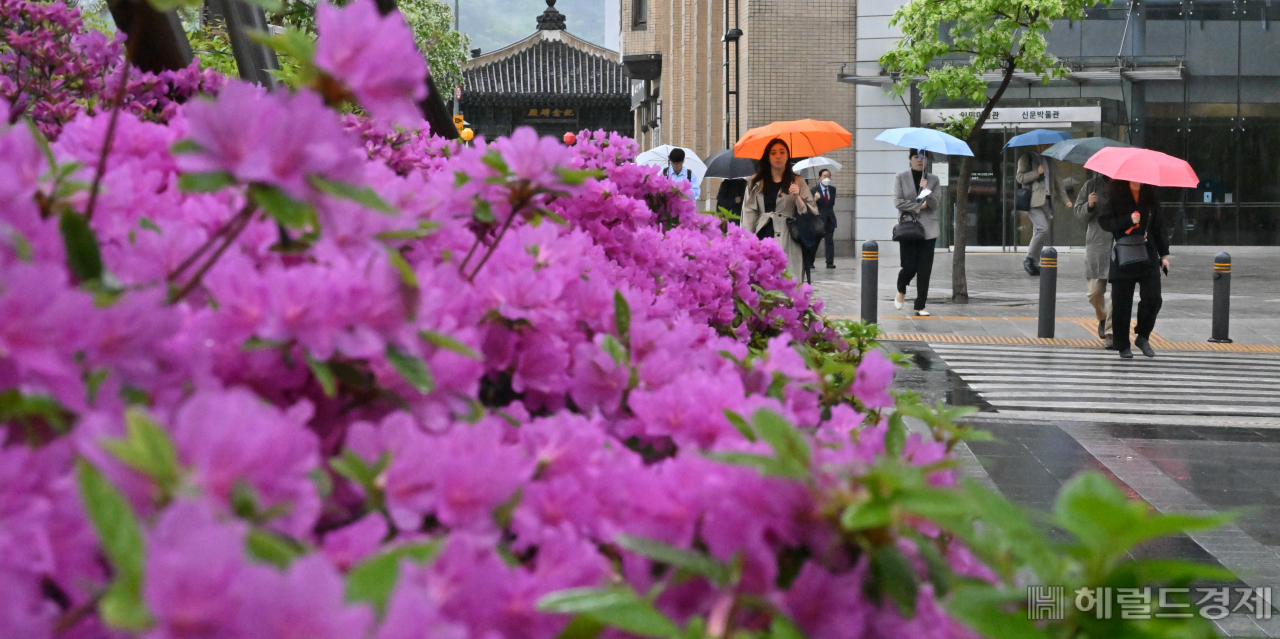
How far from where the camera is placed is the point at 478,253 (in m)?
1.54

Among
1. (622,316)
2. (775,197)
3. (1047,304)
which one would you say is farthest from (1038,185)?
(622,316)

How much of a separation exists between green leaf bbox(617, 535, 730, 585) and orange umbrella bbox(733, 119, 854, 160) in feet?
42.0

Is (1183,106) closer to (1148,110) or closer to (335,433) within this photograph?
(1148,110)

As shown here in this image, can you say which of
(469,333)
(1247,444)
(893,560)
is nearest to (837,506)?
(893,560)

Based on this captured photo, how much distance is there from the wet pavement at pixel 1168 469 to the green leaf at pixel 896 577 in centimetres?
346

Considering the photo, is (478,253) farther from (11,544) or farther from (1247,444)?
(1247,444)

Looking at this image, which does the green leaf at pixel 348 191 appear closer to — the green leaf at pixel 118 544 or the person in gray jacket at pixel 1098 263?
the green leaf at pixel 118 544

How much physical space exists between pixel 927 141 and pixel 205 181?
616 inches

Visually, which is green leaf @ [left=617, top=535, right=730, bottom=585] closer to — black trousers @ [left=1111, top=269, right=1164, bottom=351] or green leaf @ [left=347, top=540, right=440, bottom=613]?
green leaf @ [left=347, top=540, right=440, bottom=613]

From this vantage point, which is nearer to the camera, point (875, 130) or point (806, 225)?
point (806, 225)

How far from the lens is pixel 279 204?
2.73 ft

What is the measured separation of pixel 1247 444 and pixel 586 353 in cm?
695

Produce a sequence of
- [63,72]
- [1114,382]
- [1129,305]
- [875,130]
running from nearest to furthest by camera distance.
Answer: [63,72], [1114,382], [1129,305], [875,130]

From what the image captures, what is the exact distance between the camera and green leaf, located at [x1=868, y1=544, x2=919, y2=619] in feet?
2.77
